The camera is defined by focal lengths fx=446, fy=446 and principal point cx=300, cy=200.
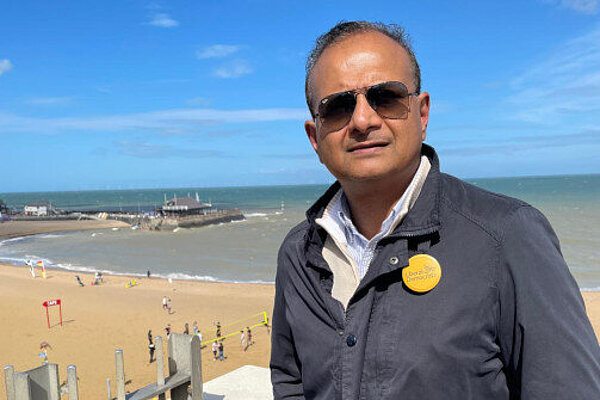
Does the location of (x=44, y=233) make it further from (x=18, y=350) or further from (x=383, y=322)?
(x=383, y=322)

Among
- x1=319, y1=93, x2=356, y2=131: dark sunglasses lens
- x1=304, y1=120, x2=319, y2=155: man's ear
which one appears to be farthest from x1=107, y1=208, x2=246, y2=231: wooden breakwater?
x1=319, y1=93, x2=356, y2=131: dark sunglasses lens

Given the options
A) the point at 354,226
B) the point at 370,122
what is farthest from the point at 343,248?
the point at 370,122

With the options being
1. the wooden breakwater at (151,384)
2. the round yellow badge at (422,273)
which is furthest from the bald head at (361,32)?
the wooden breakwater at (151,384)

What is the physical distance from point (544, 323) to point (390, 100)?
2.67ft

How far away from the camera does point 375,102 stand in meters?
1.52

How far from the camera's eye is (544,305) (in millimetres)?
1126

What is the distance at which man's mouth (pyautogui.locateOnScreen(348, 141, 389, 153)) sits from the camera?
1.48 metres

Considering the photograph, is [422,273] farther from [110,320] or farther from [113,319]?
[113,319]

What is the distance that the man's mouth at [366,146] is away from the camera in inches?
58.1

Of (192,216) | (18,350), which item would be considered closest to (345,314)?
(18,350)

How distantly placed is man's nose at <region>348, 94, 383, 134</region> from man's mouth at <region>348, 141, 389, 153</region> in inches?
1.9

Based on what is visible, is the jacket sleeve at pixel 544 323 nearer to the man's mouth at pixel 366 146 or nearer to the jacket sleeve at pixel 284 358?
the man's mouth at pixel 366 146

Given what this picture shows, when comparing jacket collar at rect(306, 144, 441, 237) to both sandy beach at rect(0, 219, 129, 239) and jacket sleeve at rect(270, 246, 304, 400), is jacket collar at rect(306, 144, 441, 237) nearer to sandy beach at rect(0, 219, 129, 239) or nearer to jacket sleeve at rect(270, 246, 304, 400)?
jacket sleeve at rect(270, 246, 304, 400)

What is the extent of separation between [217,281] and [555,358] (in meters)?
29.4
